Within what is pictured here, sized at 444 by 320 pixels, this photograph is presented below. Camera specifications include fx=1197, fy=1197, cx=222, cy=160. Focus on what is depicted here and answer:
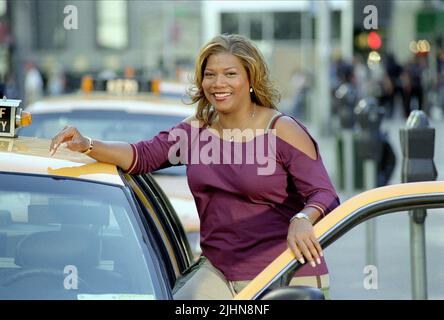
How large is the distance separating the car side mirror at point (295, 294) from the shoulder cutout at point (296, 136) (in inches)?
42.6

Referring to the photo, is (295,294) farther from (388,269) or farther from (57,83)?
(57,83)

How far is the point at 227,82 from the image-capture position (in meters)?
4.48

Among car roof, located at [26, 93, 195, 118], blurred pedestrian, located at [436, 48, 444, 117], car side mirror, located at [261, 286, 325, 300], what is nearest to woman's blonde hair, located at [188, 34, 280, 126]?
car side mirror, located at [261, 286, 325, 300]

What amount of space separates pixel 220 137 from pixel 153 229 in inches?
17.8

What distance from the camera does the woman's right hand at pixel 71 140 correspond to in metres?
4.45

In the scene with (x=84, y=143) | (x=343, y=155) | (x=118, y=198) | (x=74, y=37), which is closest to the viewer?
(x=118, y=198)

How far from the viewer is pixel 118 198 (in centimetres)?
414

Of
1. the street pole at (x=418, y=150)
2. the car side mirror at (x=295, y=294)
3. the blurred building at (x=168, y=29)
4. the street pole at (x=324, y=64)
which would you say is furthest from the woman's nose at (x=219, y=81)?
the blurred building at (x=168, y=29)
